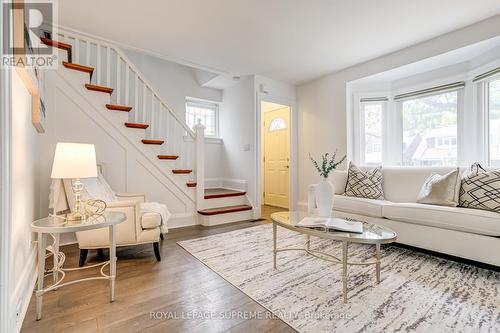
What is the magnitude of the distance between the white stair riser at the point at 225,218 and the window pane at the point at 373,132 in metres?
2.29

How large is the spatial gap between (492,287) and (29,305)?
3.41m

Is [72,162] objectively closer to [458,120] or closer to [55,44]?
[55,44]

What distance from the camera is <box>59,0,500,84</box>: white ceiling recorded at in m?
2.42

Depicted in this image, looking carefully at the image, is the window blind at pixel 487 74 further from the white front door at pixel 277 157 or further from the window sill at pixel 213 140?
the window sill at pixel 213 140

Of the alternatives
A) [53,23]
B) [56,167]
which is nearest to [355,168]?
[56,167]

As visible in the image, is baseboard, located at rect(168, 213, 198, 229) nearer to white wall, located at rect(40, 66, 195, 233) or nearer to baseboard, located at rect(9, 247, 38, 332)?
white wall, located at rect(40, 66, 195, 233)

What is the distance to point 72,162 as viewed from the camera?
1647mm

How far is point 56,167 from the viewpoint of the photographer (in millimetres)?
1626

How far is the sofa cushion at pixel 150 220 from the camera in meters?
2.33

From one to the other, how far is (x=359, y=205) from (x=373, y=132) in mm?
1721

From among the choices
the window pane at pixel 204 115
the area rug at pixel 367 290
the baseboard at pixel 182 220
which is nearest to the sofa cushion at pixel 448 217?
the area rug at pixel 367 290

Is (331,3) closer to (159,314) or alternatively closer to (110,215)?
(110,215)

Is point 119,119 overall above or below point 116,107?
below

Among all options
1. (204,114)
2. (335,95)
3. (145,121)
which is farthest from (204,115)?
(335,95)
